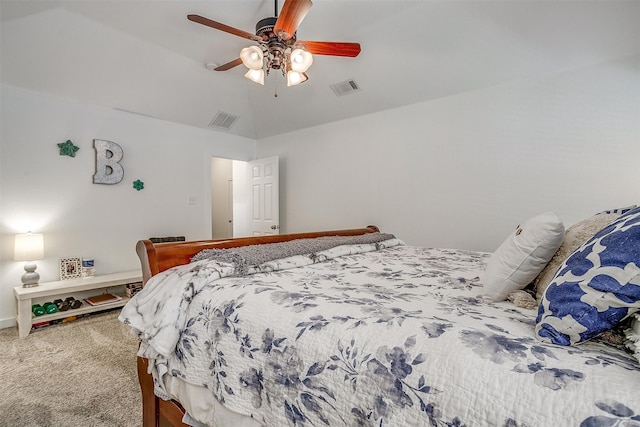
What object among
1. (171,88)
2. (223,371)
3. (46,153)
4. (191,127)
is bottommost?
(223,371)

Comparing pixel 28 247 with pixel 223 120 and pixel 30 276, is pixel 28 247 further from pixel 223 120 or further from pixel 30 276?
pixel 223 120

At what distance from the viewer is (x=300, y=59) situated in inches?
87.9

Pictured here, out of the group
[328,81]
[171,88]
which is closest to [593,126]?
[328,81]

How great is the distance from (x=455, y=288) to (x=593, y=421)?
77 cm

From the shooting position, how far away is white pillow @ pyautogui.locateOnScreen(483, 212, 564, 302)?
98 centimetres

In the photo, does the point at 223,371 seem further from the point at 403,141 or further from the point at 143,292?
the point at 403,141

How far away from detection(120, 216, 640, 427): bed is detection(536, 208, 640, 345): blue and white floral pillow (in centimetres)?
4

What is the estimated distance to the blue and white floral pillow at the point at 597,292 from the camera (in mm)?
599

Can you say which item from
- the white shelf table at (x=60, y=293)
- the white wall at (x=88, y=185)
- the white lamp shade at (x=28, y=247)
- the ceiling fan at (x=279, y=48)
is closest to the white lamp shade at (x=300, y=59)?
the ceiling fan at (x=279, y=48)

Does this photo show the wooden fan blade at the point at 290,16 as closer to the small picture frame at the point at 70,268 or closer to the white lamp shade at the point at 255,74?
the white lamp shade at the point at 255,74

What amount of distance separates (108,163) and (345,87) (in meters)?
3.06

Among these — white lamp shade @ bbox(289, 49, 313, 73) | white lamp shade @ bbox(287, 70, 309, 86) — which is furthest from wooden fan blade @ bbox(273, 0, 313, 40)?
white lamp shade @ bbox(287, 70, 309, 86)

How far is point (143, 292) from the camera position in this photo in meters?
1.24

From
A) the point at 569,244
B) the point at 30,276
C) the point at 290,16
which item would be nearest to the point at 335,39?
the point at 290,16
